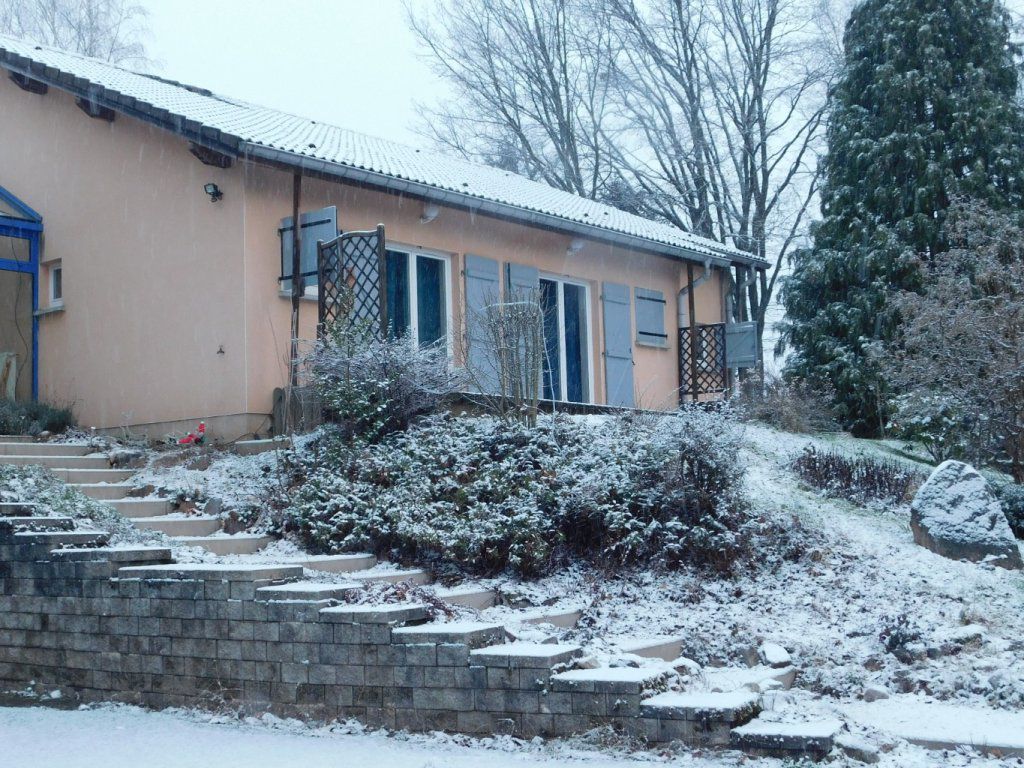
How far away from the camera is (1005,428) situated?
965 cm

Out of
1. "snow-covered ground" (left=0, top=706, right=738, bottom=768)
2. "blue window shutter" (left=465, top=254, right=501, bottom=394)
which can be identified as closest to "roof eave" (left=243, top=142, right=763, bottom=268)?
"blue window shutter" (left=465, top=254, right=501, bottom=394)

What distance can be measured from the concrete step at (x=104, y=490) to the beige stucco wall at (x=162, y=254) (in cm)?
190

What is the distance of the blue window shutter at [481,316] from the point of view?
9.58 m

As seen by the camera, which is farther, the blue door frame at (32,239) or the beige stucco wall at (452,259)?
the blue door frame at (32,239)

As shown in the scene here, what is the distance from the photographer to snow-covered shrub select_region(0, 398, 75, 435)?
408 inches

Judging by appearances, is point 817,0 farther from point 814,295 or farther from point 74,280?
point 74,280

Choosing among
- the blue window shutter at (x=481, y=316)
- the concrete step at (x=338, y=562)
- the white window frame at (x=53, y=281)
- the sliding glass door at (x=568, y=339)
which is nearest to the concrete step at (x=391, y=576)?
the concrete step at (x=338, y=562)

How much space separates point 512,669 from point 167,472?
4.91 m

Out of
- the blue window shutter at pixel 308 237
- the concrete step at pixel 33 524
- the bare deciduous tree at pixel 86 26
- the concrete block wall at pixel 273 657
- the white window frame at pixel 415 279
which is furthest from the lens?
the bare deciduous tree at pixel 86 26

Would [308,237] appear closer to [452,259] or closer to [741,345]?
[452,259]

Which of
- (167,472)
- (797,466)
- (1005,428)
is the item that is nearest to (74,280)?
(167,472)

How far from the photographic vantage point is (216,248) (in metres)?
10.7

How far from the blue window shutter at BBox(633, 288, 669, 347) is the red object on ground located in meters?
6.70

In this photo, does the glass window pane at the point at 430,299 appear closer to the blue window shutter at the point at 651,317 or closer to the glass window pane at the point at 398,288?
the glass window pane at the point at 398,288
